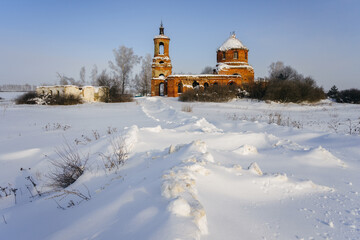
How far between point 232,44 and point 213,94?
1478cm

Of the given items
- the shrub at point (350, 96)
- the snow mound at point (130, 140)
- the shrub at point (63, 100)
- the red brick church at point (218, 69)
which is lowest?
the snow mound at point (130, 140)

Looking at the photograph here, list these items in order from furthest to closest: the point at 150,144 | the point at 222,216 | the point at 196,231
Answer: the point at 150,144
the point at 222,216
the point at 196,231

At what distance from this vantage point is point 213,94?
22.4 meters

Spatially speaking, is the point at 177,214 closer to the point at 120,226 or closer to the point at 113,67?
the point at 120,226

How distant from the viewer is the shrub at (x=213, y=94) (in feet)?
72.4

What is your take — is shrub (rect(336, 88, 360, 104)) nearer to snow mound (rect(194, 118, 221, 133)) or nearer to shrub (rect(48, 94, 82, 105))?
snow mound (rect(194, 118, 221, 133))

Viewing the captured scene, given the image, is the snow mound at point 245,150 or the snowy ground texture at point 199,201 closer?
the snowy ground texture at point 199,201

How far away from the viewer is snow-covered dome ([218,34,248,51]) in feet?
106

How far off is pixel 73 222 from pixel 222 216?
1.26 m

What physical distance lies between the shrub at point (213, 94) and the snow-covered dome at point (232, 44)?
11.9 metres

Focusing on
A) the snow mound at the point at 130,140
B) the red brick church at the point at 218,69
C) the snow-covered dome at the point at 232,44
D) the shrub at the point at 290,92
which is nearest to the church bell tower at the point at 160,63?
the red brick church at the point at 218,69

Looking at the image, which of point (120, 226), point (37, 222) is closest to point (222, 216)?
point (120, 226)

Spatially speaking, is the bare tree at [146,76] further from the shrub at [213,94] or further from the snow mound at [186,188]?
the snow mound at [186,188]

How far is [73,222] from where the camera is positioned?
1768 mm
